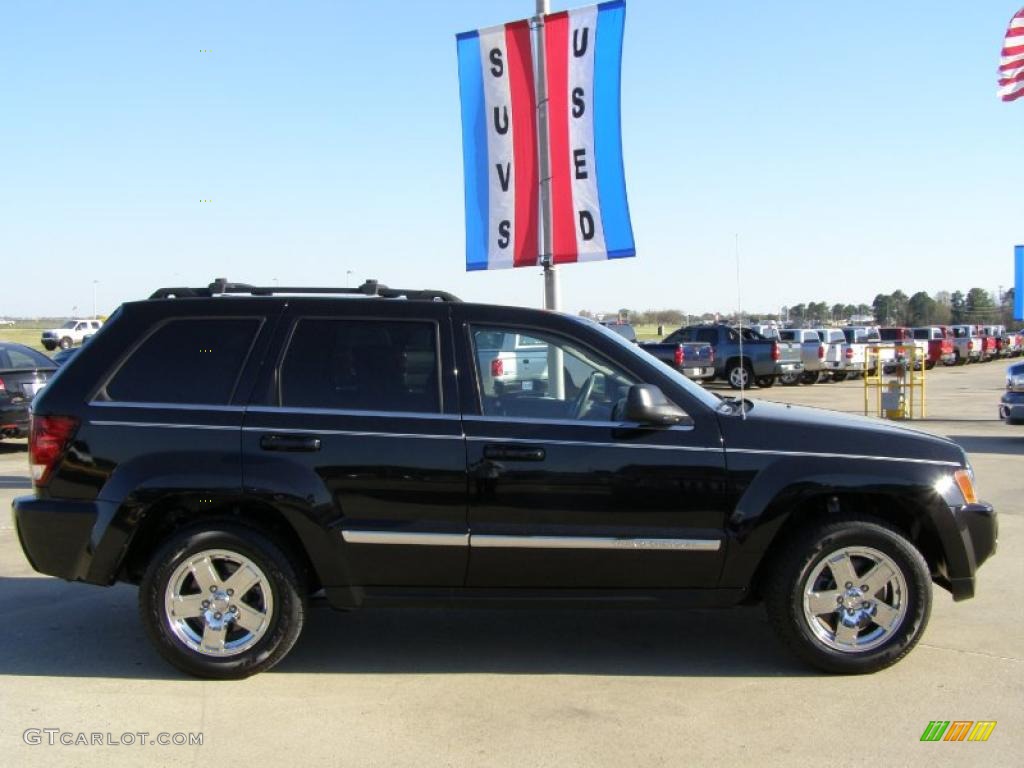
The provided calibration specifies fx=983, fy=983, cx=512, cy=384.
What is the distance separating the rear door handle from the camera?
473cm

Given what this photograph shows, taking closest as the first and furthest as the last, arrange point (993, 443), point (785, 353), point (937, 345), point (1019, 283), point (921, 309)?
point (993, 443)
point (1019, 283)
point (785, 353)
point (937, 345)
point (921, 309)

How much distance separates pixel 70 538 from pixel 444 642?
78.9 inches

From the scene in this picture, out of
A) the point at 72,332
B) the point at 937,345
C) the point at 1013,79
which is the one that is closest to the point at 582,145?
the point at 1013,79

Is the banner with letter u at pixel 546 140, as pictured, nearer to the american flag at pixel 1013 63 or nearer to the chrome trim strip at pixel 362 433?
the chrome trim strip at pixel 362 433

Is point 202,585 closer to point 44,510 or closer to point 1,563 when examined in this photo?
point 44,510

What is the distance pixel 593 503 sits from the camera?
4.68 meters

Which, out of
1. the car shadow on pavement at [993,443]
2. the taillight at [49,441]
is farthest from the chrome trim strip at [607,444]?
the car shadow on pavement at [993,443]

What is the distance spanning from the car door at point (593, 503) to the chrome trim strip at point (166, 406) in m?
1.17

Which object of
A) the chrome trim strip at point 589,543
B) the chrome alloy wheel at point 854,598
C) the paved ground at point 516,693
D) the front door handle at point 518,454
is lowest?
the paved ground at point 516,693

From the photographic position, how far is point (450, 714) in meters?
4.38

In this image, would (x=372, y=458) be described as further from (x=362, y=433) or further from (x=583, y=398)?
(x=583, y=398)

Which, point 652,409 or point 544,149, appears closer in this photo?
point 652,409

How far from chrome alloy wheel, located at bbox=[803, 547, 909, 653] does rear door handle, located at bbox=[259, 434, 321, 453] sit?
2.47 metres

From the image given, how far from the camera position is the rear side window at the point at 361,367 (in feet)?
15.9
